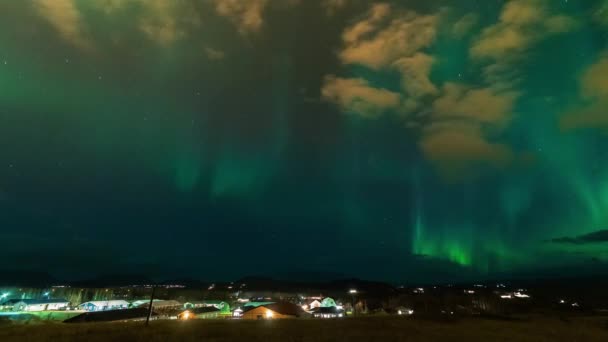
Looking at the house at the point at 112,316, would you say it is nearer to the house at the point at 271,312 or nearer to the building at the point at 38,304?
the house at the point at 271,312

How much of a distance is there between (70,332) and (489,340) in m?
28.3

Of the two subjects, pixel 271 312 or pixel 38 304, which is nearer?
pixel 271 312

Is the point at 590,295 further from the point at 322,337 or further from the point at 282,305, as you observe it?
the point at 322,337

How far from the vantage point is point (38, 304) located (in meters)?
92.6

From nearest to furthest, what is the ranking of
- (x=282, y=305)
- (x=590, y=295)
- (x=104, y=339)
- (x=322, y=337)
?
(x=104, y=339), (x=322, y=337), (x=282, y=305), (x=590, y=295)

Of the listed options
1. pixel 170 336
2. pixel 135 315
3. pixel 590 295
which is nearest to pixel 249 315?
pixel 135 315

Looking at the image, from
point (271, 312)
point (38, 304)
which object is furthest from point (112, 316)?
point (38, 304)

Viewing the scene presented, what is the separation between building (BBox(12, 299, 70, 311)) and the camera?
297ft

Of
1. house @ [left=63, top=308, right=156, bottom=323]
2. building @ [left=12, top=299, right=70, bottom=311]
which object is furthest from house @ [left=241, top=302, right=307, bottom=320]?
building @ [left=12, top=299, right=70, bottom=311]

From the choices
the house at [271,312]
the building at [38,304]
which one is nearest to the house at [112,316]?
the house at [271,312]

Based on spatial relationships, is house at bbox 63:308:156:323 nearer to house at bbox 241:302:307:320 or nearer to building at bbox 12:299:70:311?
house at bbox 241:302:307:320

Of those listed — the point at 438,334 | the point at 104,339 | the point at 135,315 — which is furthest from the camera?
the point at 135,315

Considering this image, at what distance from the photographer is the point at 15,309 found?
88062 millimetres

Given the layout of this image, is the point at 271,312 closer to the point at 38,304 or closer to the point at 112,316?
the point at 112,316
